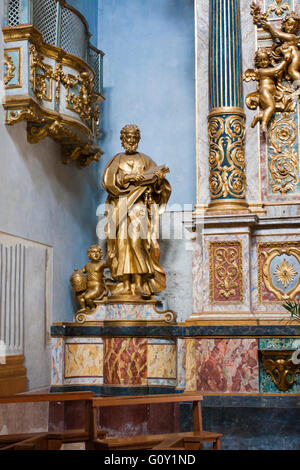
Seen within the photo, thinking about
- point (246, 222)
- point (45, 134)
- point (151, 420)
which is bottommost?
point (151, 420)

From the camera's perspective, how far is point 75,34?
30.6 ft

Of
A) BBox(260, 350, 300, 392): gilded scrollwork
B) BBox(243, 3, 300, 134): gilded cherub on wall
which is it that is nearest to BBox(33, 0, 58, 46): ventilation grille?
BBox(243, 3, 300, 134): gilded cherub on wall

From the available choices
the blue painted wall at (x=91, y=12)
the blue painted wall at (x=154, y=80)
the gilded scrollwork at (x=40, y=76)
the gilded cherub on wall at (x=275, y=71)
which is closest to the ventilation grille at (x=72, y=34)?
the gilded scrollwork at (x=40, y=76)

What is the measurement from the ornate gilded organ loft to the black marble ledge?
0.01m

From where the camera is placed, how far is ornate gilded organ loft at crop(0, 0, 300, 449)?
7.82 metres

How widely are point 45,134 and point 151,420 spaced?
3789 mm

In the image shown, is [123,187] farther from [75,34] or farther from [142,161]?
[75,34]

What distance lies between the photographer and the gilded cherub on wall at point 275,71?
8.69 meters

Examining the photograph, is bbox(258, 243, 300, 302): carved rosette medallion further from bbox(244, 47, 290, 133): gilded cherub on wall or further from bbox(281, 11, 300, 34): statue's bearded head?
bbox(281, 11, 300, 34): statue's bearded head

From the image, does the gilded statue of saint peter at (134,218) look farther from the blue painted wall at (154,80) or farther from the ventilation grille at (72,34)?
the blue painted wall at (154,80)

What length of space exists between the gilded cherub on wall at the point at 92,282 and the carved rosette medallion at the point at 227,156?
6.04ft

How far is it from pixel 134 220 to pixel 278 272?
6.35 ft

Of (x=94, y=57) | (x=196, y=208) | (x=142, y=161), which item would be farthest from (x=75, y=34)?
(x=196, y=208)

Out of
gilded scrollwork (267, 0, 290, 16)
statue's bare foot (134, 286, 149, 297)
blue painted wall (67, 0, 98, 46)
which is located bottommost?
statue's bare foot (134, 286, 149, 297)
